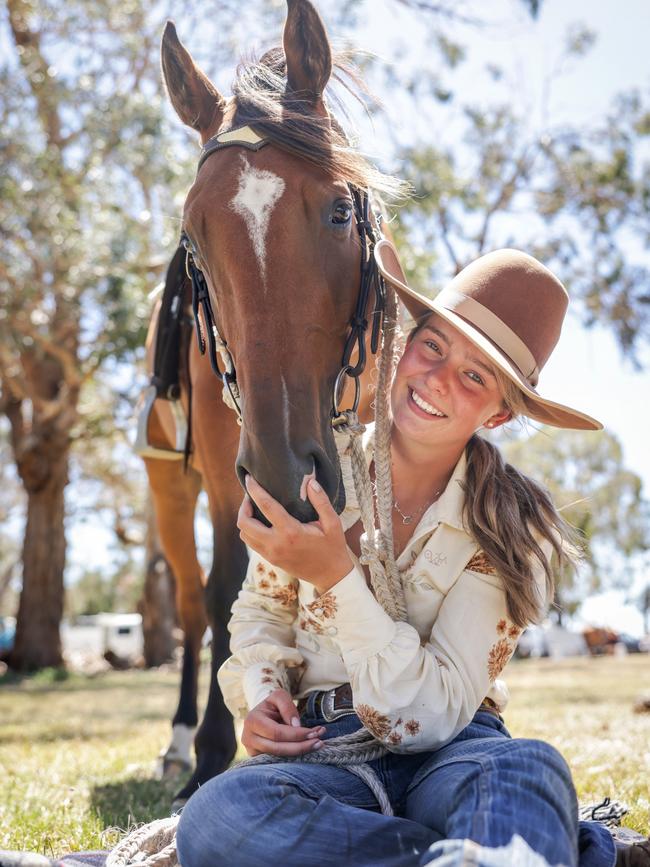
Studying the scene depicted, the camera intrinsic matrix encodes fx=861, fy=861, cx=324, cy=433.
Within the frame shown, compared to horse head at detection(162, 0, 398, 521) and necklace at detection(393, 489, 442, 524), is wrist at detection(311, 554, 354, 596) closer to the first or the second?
horse head at detection(162, 0, 398, 521)

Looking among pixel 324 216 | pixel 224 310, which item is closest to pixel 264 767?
pixel 224 310

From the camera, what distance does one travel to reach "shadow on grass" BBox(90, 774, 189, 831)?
2.97 meters

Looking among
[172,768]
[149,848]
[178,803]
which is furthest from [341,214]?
[172,768]

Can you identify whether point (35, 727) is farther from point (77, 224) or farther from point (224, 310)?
point (77, 224)

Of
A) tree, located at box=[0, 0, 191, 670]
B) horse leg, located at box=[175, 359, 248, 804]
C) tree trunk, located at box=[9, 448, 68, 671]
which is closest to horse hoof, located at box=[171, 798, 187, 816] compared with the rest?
horse leg, located at box=[175, 359, 248, 804]

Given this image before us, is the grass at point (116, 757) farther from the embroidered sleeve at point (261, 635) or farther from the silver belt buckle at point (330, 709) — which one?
the silver belt buckle at point (330, 709)

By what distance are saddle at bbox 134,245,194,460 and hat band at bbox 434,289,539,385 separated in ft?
5.74

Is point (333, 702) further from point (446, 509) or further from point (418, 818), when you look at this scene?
point (446, 509)

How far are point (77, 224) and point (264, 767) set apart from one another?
38.8 feet

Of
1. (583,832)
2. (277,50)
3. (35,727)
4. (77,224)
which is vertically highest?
(77,224)

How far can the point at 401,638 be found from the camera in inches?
76.2

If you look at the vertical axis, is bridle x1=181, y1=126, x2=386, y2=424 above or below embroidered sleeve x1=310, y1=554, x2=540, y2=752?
above

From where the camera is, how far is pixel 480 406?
228 cm

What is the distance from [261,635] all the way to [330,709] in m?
0.28
